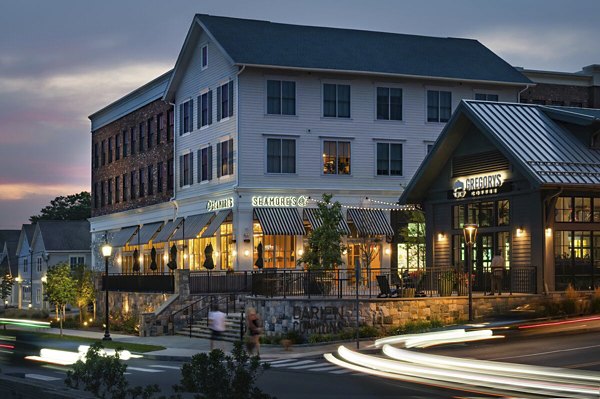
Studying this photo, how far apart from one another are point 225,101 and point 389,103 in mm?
9235

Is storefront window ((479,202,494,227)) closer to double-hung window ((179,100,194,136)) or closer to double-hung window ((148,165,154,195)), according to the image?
double-hung window ((179,100,194,136))

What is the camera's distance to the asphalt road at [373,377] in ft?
70.6

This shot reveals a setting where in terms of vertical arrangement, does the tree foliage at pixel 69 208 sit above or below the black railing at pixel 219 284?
above

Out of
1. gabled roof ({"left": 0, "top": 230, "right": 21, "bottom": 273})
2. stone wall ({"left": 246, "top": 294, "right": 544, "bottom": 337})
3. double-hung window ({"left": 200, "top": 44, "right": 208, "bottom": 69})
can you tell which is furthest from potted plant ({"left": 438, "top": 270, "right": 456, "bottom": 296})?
gabled roof ({"left": 0, "top": 230, "right": 21, "bottom": 273})

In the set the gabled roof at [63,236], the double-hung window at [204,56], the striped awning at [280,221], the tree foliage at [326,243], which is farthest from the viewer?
the gabled roof at [63,236]

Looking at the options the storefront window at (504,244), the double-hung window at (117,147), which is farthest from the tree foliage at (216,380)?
the double-hung window at (117,147)

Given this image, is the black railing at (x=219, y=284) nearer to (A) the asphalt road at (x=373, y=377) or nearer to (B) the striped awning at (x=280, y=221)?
(B) the striped awning at (x=280, y=221)

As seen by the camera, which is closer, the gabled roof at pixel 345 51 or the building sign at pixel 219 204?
the building sign at pixel 219 204

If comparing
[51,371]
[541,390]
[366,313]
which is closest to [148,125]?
[366,313]

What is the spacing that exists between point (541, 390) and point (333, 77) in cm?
4054

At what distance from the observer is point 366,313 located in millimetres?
35969

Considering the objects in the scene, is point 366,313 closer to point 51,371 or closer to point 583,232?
point 583,232

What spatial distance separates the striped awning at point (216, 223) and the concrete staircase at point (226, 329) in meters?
9.12

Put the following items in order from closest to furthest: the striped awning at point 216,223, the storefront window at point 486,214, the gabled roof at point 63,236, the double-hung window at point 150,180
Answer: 1. the storefront window at point 486,214
2. the striped awning at point 216,223
3. the double-hung window at point 150,180
4. the gabled roof at point 63,236
